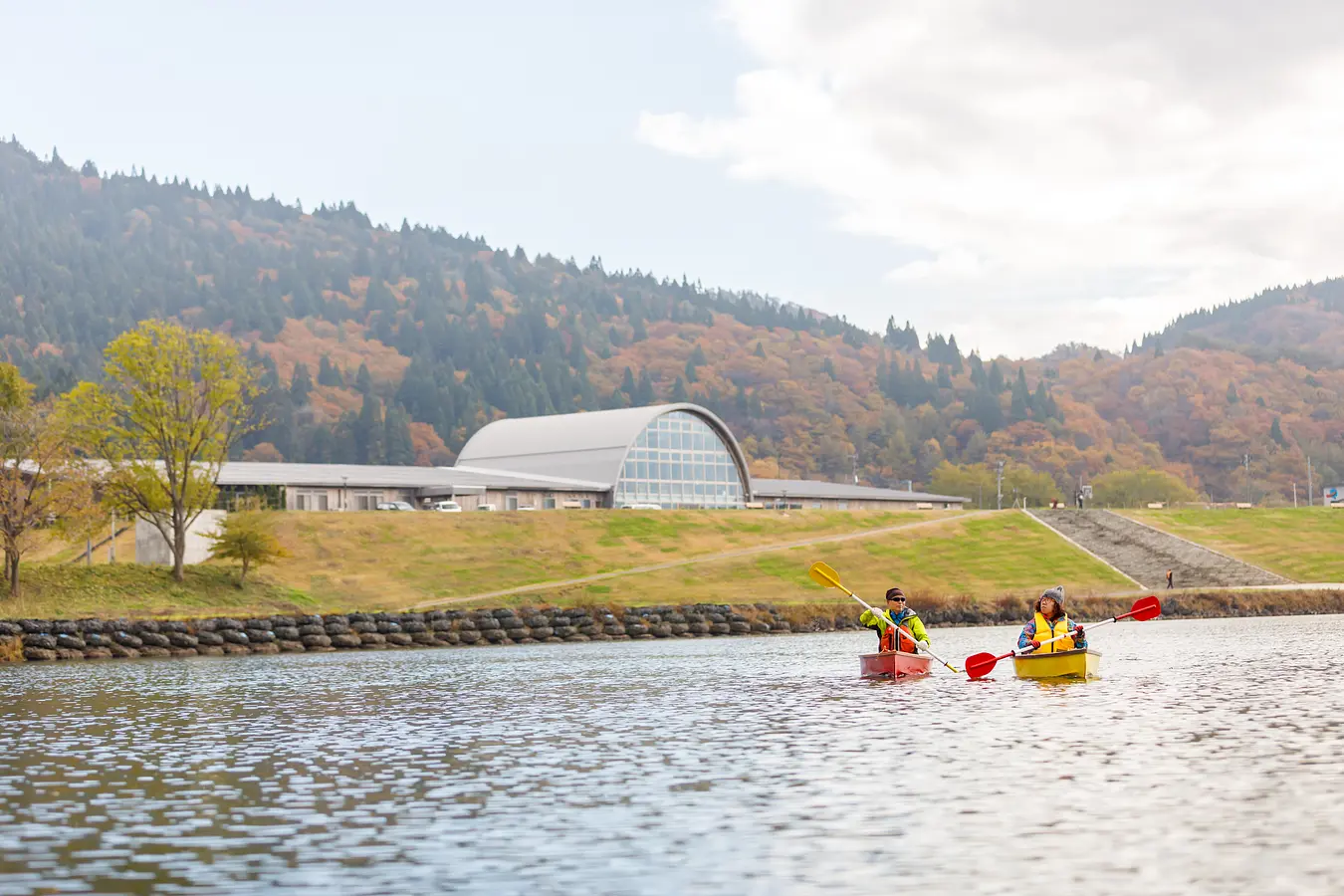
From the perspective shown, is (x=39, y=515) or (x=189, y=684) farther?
(x=39, y=515)

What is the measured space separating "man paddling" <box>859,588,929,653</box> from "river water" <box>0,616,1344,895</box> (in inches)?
63.4

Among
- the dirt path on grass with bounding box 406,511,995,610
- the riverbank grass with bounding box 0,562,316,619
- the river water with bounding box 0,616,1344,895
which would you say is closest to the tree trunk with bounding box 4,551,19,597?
the riverbank grass with bounding box 0,562,316,619

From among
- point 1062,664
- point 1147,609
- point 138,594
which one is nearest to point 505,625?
point 138,594

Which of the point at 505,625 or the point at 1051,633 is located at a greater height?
the point at 1051,633

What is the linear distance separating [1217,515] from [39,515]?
8340 centimetres

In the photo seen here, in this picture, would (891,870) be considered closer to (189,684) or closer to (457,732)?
(457,732)

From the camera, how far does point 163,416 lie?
6988 centimetres

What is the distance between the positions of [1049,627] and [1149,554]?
64.8m

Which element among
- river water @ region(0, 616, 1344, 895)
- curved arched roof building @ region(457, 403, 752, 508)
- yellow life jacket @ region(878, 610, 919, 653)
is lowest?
river water @ region(0, 616, 1344, 895)

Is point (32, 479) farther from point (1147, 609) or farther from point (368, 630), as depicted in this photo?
point (1147, 609)

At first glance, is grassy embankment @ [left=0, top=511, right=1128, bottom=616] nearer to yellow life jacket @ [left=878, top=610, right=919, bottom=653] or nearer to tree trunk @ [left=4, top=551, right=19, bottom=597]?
tree trunk @ [left=4, top=551, right=19, bottom=597]

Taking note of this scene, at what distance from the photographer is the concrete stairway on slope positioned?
89.1 meters

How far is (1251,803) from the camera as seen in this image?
16344mm

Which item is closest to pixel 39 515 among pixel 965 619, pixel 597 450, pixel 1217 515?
pixel 965 619
